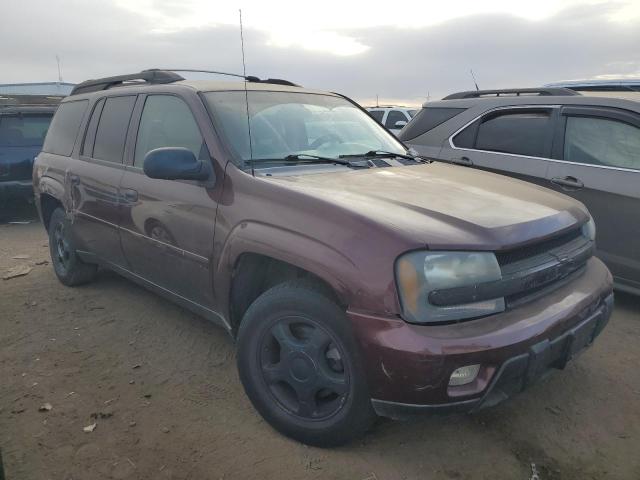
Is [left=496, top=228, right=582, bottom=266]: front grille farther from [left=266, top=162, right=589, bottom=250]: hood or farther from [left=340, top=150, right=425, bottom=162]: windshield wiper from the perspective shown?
[left=340, top=150, right=425, bottom=162]: windshield wiper

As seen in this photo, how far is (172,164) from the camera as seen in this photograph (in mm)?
2637

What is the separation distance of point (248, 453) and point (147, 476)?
452 millimetres

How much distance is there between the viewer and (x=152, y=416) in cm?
270

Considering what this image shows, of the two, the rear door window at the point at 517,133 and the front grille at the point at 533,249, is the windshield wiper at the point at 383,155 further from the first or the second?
the rear door window at the point at 517,133

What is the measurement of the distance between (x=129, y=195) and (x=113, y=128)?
0.70 metres

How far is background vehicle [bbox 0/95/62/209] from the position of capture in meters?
7.29

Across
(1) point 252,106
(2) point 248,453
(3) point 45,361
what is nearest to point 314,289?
(2) point 248,453

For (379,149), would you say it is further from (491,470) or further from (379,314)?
(491,470)

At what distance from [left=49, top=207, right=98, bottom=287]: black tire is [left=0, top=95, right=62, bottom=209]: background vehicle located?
3248 mm

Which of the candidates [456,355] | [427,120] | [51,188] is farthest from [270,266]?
[427,120]

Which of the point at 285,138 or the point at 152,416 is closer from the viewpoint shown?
the point at 152,416

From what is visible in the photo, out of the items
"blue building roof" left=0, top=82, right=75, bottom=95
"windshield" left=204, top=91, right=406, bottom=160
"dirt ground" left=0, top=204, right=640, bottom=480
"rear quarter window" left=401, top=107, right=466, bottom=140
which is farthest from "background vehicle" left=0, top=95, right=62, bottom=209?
"blue building roof" left=0, top=82, right=75, bottom=95

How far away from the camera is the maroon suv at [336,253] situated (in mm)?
2037

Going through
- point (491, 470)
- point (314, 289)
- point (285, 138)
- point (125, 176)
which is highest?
point (285, 138)
